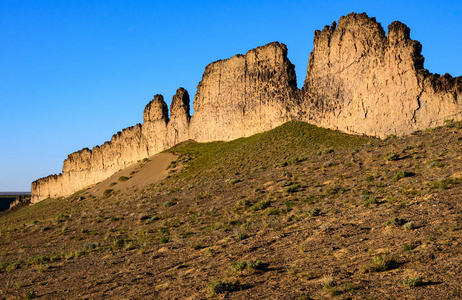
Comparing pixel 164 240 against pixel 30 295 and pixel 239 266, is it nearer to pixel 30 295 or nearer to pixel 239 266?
pixel 30 295

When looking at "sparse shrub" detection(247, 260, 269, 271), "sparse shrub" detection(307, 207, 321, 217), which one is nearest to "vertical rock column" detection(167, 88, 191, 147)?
"sparse shrub" detection(307, 207, 321, 217)

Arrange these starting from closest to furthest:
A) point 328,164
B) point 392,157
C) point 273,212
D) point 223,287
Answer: point 223,287 → point 273,212 → point 392,157 → point 328,164

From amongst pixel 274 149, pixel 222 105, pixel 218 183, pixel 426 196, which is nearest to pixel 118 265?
pixel 426 196

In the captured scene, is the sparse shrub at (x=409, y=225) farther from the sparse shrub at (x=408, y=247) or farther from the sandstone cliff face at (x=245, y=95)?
the sandstone cliff face at (x=245, y=95)

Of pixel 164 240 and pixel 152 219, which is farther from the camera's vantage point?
pixel 152 219

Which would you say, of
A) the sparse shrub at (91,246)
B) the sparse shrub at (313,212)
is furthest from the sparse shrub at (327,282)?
the sparse shrub at (91,246)

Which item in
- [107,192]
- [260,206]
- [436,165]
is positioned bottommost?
[260,206]

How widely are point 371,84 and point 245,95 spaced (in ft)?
60.1

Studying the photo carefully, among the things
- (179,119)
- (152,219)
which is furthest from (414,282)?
(179,119)

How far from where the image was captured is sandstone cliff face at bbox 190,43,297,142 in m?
50.6

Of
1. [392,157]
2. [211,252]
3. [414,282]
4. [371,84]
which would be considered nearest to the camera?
Result: [414,282]

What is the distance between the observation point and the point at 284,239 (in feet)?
51.7

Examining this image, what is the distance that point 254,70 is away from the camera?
54094 millimetres

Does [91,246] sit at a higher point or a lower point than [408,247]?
higher
